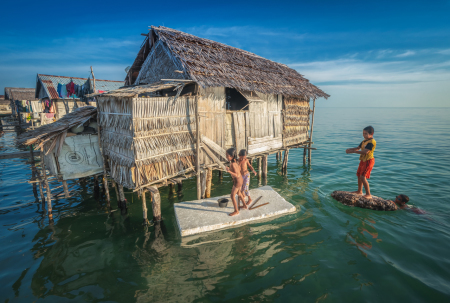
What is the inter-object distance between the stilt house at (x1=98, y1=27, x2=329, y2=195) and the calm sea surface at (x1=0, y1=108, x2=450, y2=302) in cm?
203

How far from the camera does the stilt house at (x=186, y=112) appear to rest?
6.55m

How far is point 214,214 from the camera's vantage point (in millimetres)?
6895

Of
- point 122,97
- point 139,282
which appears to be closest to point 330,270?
point 139,282

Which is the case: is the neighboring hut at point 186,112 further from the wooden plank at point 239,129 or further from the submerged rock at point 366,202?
the submerged rock at point 366,202

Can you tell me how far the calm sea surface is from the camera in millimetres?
4727

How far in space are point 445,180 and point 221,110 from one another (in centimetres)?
1233

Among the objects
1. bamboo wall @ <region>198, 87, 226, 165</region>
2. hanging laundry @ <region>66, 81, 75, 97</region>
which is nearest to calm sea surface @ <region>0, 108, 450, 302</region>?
bamboo wall @ <region>198, 87, 226, 165</region>

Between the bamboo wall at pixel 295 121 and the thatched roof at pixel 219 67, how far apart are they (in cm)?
82

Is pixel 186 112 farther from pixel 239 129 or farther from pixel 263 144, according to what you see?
pixel 263 144

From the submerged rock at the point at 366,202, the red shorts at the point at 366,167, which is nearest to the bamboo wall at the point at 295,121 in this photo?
the submerged rock at the point at 366,202

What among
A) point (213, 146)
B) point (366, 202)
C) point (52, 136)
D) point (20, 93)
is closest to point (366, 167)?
point (366, 202)

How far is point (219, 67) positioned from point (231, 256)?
6.68 m

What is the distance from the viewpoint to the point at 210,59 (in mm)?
8664

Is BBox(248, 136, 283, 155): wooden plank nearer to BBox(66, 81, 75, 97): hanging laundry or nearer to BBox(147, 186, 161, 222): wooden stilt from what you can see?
BBox(147, 186, 161, 222): wooden stilt
